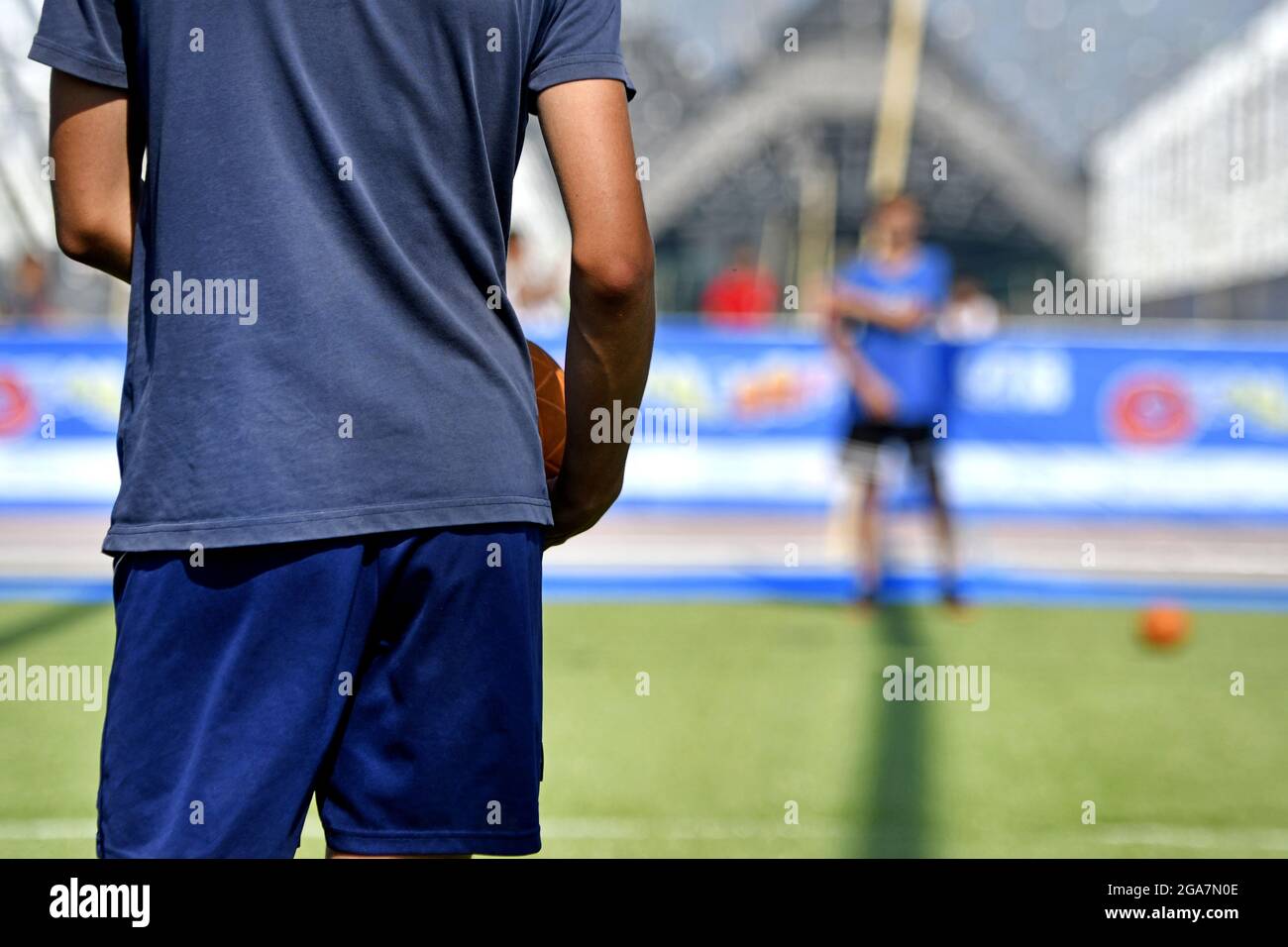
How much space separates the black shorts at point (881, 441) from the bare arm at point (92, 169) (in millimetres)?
6416

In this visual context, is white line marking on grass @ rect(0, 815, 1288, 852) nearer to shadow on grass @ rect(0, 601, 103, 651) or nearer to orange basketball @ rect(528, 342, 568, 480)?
orange basketball @ rect(528, 342, 568, 480)

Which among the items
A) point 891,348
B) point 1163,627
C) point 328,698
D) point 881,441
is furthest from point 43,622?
point 328,698

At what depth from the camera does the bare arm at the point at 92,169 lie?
1770 millimetres

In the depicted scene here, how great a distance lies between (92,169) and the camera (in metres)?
1.82

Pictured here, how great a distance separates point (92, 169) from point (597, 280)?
61 cm

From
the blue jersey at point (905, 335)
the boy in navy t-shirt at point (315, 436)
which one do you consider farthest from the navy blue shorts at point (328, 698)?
the blue jersey at point (905, 335)

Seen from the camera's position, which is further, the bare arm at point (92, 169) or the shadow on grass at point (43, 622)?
the shadow on grass at point (43, 622)

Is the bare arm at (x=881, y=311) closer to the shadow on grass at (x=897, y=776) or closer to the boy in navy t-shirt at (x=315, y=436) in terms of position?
the shadow on grass at (x=897, y=776)

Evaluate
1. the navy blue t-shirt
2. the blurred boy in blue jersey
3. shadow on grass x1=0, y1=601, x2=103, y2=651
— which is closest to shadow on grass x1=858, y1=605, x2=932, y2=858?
the blurred boy in blue jersey

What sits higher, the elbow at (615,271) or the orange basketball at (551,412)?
the elbow at (615,271)

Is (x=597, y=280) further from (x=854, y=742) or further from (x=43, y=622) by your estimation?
(x=43, y=622)

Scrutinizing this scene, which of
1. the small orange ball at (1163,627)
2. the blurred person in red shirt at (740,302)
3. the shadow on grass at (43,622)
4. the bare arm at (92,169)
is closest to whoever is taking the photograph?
the bare arm at (92,169)

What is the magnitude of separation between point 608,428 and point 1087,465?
348 inches
